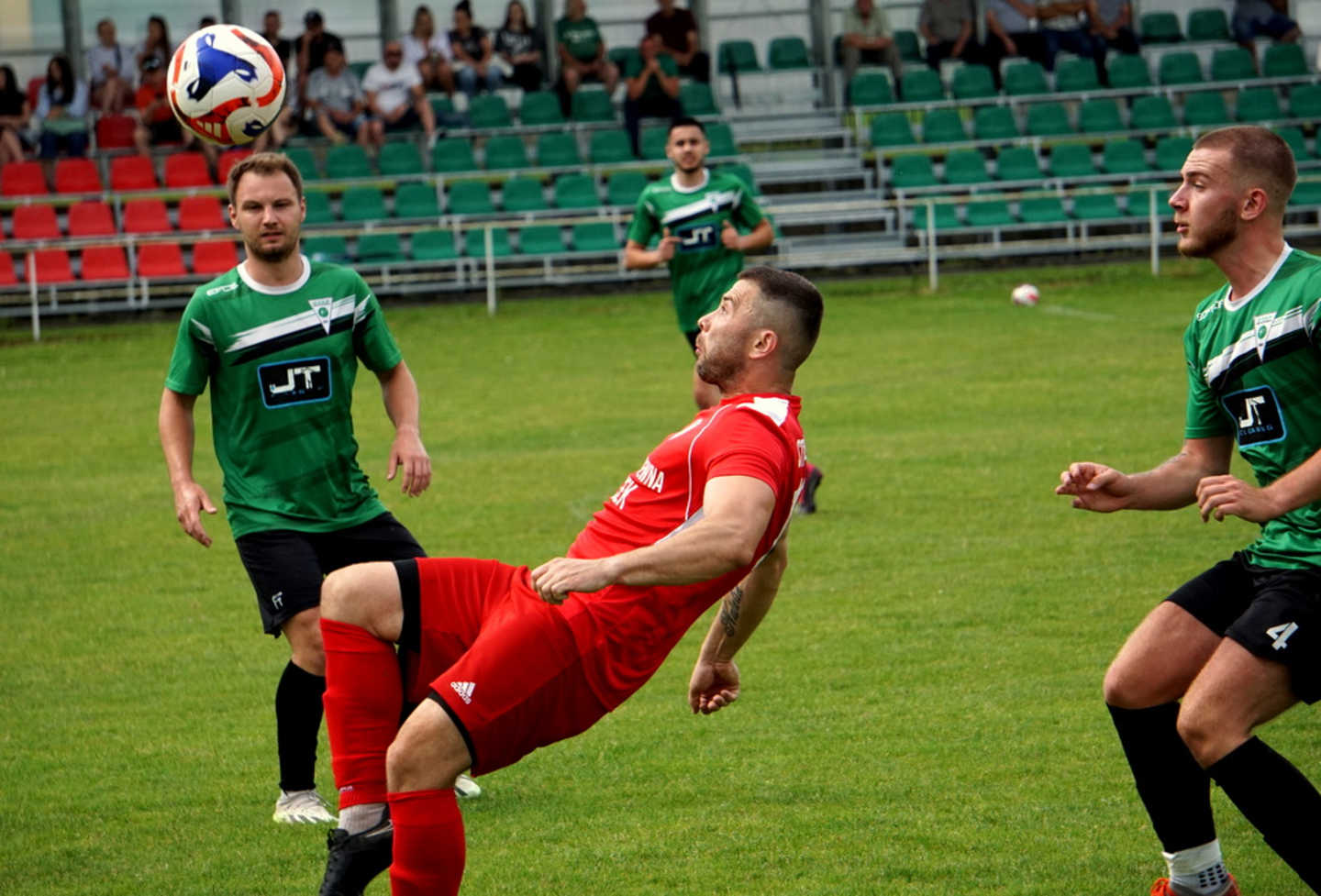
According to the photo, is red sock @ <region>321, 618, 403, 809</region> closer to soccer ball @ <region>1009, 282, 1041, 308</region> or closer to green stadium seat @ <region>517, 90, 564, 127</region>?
soccer ball @ <region>1009, 282, 1041, 308</region>

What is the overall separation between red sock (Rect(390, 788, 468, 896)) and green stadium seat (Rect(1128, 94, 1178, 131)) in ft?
78.8

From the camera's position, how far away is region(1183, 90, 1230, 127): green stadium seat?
1011 inches

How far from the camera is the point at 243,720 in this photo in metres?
6.55

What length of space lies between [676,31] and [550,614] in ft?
75.9

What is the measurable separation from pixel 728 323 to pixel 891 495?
6.60m

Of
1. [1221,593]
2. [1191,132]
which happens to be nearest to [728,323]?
[1221,593]

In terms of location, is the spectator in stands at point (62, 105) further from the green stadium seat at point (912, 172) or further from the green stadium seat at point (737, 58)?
the green stadium seat at point (912, 172)

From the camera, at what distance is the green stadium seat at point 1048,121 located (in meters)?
25.9

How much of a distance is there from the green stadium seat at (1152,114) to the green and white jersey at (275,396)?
22.5 meters

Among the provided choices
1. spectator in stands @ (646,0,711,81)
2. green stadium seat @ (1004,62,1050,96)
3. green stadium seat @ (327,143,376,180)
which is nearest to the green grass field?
green stadium seat @ (327,143,376,180)

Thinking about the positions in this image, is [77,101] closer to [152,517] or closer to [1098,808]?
[152,517]

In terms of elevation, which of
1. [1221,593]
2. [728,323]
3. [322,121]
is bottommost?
[1221,593]

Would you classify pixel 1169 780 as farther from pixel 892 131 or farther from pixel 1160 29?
pixel 1160 29

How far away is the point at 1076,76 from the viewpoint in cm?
2667
